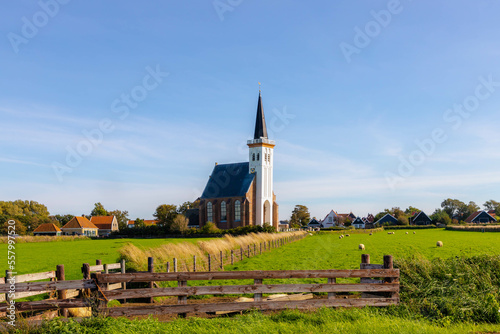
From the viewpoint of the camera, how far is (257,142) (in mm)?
100812

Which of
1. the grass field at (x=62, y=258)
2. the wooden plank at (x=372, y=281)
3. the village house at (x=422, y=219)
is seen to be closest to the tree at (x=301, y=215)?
the village house at (x=422, y=219)

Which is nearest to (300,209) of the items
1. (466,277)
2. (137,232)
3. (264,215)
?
(264,215)

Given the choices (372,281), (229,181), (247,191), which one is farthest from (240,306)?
(229,181)

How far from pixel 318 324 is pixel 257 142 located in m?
91.3

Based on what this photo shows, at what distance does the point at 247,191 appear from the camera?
95125mm

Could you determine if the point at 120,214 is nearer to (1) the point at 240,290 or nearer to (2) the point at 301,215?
(2) the point at 301,215

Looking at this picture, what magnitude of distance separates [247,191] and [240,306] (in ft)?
276

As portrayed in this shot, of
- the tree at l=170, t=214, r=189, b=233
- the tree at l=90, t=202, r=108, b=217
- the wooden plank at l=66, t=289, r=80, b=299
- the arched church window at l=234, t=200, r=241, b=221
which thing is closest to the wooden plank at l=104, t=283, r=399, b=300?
the wooden plank at l=66, t=289, r=80, b=299

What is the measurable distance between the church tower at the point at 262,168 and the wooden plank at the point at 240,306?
85025 millimetres

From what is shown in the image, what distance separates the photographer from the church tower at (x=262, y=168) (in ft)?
320

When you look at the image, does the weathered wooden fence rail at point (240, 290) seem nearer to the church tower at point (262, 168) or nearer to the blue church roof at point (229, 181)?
the blue church roof at point (229, 181)

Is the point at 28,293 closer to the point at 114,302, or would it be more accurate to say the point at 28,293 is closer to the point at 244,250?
the point at 114,302

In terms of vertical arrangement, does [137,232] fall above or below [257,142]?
below

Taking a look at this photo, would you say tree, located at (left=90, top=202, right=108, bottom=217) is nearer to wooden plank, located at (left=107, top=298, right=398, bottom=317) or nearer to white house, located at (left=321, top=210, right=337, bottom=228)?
white house, located at (left=321, top=210, right=337, bottom=228)
